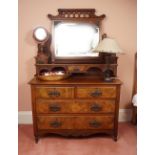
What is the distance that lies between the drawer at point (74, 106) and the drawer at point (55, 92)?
0.06 meters

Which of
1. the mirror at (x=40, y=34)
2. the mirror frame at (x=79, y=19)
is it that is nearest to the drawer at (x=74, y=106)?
the mirror frame at (x=79, y=19)

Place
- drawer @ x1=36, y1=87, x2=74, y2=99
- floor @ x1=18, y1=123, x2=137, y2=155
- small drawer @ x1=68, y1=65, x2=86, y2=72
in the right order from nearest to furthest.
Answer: floor @ x1=18, y1=123, x2=137, y2=155
drawer @ x1=36, y1=87, x2=74, y2=99
small drawer @ x1=68, y1=65, x2=86, y2=72

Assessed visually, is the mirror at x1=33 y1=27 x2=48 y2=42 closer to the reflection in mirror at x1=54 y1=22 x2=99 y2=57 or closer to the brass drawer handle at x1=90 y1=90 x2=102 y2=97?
the reflection in mirror at x1=54 y1=22 x2=99 y2=57

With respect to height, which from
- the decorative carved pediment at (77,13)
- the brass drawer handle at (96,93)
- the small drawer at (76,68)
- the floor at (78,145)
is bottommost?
the floor at (78,145)

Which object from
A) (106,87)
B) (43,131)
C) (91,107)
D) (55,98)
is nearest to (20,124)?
(43,131)

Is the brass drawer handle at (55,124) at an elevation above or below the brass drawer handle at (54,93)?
below

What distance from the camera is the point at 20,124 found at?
3.48 meters

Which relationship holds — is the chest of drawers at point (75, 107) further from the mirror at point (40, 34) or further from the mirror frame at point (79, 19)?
the mirror at point (40, 34)

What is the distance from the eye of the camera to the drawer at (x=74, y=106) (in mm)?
2828

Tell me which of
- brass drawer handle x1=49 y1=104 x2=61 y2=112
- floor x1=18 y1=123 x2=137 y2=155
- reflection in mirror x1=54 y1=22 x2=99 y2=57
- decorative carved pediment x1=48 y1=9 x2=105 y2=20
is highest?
decorative carved pediment x1=48 y1=9 x2=105 y2=20

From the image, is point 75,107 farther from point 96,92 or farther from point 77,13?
point 77,13

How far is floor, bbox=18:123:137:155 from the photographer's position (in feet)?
8.64

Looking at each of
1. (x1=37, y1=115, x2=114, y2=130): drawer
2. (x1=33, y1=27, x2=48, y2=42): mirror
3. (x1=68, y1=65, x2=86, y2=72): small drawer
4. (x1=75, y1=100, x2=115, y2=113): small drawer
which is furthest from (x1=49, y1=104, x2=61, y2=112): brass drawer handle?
(x1=33, y1=27, x2=48, y2=42): mirror
